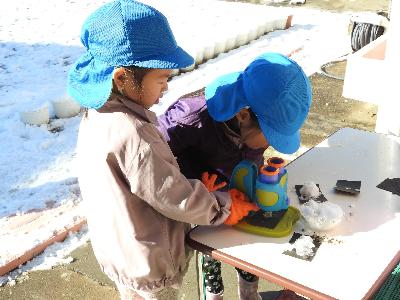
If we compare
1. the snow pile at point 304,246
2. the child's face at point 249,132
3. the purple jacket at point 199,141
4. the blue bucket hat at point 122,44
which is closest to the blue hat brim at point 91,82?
the blue bucket hat at point 122,44

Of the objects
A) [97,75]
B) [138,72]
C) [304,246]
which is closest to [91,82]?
[97,75]

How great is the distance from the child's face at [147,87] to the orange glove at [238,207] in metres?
0.47

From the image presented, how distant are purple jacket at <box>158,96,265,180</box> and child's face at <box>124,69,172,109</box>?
0.37 meters

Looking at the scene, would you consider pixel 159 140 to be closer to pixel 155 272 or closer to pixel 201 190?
pixel 201 190

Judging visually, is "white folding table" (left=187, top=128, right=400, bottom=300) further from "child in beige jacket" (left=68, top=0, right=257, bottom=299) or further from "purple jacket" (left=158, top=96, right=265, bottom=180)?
"purple jacket" (left=158, top=96, right=265, bottom=180)

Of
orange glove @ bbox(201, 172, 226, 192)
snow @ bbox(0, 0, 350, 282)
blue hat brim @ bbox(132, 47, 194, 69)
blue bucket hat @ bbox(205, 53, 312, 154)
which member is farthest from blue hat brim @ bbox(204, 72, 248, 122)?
snow @ bbox(0, 0, 350, 282)

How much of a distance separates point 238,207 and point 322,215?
29cm

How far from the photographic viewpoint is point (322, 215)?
182 centimetres

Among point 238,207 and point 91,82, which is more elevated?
point 91,82

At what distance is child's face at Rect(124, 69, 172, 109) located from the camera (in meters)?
1.67

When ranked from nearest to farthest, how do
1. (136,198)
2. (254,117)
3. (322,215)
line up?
(136,198) < (322,215) < (254,117)

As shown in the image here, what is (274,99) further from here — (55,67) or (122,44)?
(55,67)

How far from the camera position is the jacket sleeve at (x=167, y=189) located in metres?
1.59

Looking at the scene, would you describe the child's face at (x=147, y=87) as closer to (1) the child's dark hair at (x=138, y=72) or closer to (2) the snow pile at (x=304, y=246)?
(1) the child's dark hair at (x=138, y=72)
